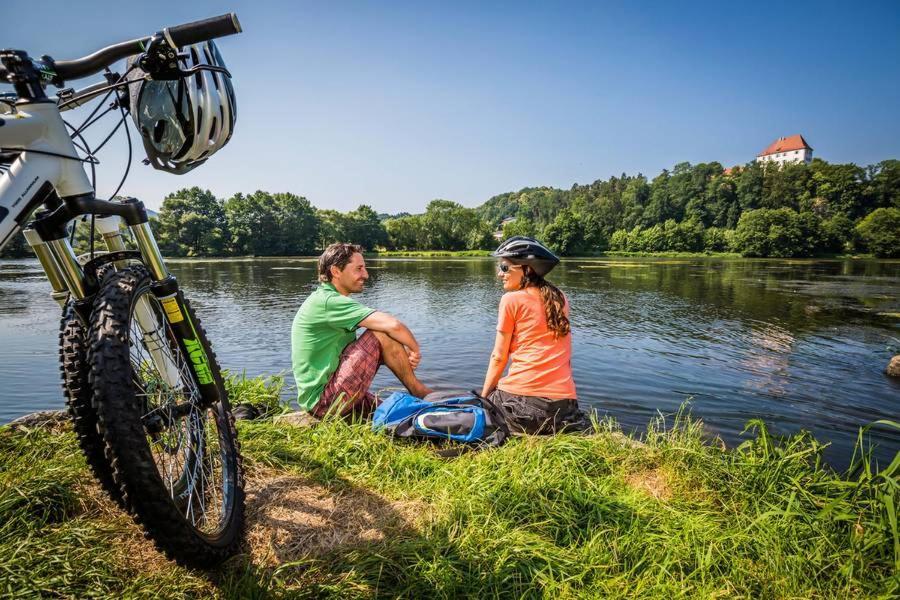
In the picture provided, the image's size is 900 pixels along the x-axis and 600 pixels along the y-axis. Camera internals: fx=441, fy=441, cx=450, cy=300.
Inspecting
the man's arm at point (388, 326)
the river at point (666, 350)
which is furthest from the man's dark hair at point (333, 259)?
the river at point (666, 350)

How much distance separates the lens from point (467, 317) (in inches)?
655

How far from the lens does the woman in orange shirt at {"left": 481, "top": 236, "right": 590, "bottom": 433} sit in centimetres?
382

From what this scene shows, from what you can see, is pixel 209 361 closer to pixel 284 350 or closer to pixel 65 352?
pixel 65 352

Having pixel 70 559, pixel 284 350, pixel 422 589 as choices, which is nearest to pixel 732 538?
pixel 422 589

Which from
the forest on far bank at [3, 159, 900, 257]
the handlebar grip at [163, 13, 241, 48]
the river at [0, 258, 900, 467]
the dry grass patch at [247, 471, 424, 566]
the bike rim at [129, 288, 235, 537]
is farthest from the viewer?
the forest on far bank at [3, 159, 900, 257]

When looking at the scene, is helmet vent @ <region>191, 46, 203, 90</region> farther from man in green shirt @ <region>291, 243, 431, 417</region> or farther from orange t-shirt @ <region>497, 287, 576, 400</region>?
orange t-shirt @ <region>497, 287, 576, 400</region>

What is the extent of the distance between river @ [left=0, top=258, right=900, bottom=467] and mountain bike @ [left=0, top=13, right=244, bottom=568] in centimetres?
614

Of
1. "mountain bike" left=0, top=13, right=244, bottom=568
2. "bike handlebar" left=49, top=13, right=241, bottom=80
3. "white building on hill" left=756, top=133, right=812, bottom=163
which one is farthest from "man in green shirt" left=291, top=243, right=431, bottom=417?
"white building on hill" left=756, top=133, right=812, bottom=163

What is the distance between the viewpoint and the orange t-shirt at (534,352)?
12.6 feet

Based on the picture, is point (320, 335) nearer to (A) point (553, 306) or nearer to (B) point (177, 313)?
(B) point (177, 313)

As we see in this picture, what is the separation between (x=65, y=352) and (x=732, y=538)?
3345 mm

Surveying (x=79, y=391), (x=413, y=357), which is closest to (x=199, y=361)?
(x=79, y=391)

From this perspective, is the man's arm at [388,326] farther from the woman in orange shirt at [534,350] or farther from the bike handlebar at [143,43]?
the bike handlebar at [143,43]

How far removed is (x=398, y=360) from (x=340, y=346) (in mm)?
560
